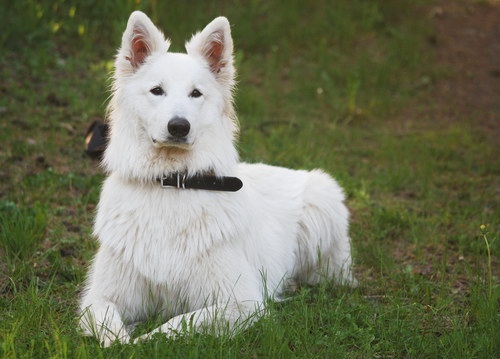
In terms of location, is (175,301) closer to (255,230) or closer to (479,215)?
(255,230)

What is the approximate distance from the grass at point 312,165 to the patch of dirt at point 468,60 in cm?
20

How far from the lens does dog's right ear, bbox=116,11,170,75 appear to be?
3381 mm

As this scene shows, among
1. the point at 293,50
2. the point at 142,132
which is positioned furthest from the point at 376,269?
the point at 293,50

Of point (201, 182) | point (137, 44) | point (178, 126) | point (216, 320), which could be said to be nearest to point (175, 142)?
point (178, 126)

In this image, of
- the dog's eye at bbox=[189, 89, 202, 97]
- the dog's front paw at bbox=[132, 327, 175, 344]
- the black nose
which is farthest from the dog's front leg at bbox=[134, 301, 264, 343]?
the dog's eye at bbox=[189, 89, 202, 97]

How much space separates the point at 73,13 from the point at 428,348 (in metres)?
6.89

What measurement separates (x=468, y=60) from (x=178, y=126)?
7899 mm

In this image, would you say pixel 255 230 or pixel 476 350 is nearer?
pixel 476 350

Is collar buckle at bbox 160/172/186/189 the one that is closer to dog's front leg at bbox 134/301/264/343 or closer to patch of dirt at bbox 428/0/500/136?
dog's front leg at bbox 134/301/264/343

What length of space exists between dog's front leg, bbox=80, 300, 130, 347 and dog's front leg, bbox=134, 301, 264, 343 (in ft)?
0.37

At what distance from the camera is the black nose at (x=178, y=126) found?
3104 mm

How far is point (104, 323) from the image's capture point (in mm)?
3070

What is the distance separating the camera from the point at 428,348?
296 centimetres

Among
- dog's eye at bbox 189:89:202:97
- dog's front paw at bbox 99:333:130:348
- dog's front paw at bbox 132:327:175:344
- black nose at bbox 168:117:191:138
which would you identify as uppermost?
dog's eye at bbox 189:89:202:97
